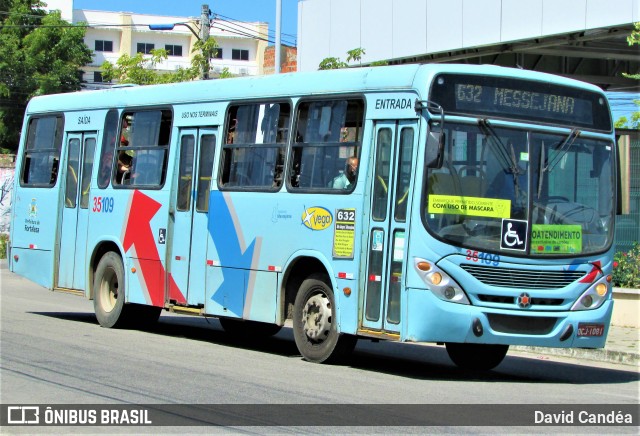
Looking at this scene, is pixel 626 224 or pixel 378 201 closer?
pixel 378 201

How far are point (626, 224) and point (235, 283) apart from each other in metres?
9.34

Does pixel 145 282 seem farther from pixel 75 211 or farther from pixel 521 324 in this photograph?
pixel 521 324

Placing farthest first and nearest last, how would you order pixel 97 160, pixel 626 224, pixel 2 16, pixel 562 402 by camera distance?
1. pixel 2 16
2. pixel 626 224
3. pixel 97 160
4. pixel 562 402

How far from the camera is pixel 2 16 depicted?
7062 cm

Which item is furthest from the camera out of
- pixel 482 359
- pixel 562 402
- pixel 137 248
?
pixel 137 248

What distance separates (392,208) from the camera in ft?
38.0

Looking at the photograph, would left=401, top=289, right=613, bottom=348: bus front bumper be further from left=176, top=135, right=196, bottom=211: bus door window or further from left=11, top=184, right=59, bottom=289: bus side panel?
left=11, top=184, right=59, bottom=289: bus side panel

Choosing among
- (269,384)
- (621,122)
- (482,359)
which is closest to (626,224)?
(621,122)

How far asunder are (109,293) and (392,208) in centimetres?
641

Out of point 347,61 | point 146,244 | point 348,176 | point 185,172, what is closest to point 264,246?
point 348,176

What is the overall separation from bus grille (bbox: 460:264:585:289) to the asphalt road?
110cm

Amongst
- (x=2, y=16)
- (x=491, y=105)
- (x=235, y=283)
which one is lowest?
(x=235, y=283)

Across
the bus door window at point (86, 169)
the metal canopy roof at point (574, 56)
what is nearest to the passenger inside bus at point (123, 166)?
the bus door window at point (86, 169)

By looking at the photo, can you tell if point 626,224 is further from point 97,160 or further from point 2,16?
point 2,16
